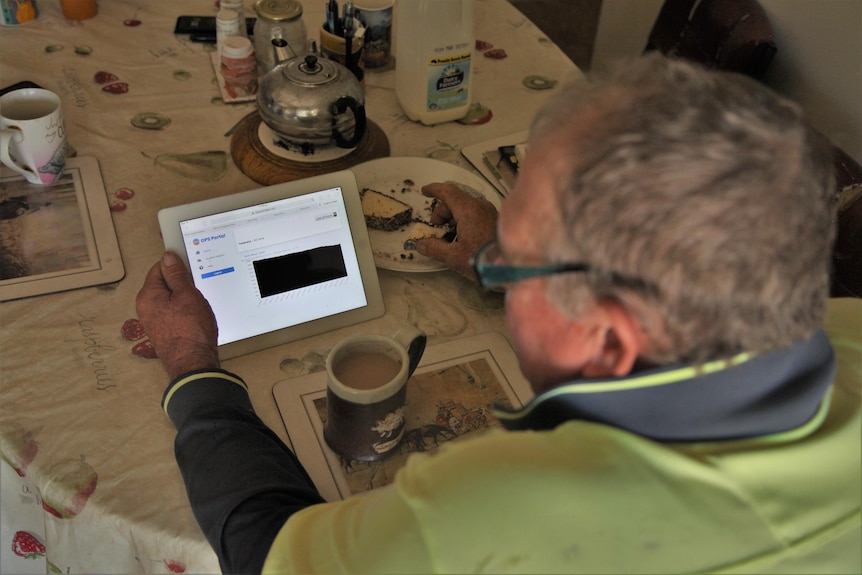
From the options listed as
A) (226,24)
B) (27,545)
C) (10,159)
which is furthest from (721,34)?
(27,545)

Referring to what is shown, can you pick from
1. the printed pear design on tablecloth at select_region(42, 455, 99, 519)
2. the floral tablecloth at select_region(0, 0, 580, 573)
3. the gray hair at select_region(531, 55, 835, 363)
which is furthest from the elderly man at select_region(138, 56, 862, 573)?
the printed pear design on tablecloth at select_region(42, 455, 99, 519)

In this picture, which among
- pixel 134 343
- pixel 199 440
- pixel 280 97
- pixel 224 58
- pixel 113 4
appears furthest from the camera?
pixel 113 4

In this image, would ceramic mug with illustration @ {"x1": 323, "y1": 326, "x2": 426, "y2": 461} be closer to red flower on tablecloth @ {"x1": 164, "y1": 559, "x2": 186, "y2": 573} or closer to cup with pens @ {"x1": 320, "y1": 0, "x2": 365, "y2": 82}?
red flower on tablecloth @ {"x1": 164, "y1": 559, "x2": 186, "y2": 573}

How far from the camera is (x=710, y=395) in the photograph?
0.61 m

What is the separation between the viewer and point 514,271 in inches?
25.5

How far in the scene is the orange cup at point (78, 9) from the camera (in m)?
1.49

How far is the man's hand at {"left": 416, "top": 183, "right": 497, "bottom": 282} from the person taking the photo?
110cm

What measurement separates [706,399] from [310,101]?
31.8 inches

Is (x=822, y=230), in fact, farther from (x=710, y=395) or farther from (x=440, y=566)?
(x=440, y=566)

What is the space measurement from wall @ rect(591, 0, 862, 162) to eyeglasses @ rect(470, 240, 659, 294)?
0.87 m

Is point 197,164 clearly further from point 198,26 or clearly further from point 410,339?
point 410,339

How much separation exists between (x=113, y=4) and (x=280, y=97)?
626 millimetres

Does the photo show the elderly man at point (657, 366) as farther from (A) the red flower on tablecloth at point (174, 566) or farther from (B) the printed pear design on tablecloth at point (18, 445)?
(B) the printed pear design on tablecloth at point (18, 445)

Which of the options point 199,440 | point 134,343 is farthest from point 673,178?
point 134,343
